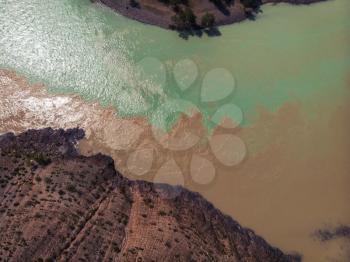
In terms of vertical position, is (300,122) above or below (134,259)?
above

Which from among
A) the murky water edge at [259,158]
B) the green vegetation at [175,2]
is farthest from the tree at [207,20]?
the murky water edge at [259,158]

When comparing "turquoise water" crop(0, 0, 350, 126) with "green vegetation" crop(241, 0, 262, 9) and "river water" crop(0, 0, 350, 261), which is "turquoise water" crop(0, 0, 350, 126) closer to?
"river water" crop(0, 0, 350, 261)

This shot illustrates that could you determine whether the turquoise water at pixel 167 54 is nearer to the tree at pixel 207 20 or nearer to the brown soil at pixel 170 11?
the brown soil at pixel 170 11

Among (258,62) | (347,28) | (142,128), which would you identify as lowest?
(142,128)

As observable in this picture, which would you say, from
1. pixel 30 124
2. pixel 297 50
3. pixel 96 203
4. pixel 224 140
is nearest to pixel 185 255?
pixel 96 203

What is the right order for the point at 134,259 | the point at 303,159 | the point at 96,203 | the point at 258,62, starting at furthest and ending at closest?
1. the point at 258,62
2. the point at 303,159
3. the point at 96,203
4. the point at 134,259

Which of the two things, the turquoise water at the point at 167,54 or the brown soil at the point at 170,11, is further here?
the brown soil at the point at 170,11

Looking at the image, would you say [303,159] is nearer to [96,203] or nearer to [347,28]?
[347,28]

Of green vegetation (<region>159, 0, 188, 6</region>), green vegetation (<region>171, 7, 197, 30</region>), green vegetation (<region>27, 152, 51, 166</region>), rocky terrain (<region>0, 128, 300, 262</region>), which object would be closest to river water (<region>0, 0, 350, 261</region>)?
green vegetation (<region>171, 7, 197, 30</region>)
